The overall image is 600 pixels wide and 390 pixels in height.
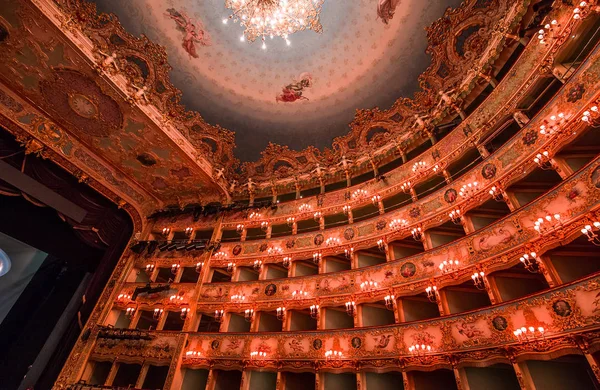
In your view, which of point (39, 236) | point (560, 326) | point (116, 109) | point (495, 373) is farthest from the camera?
point (39, 236)

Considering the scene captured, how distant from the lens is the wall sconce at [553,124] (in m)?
8.26

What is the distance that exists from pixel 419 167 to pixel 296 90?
7978 mm

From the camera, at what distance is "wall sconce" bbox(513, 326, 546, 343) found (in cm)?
673

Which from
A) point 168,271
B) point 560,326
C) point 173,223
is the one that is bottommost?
point 560,326

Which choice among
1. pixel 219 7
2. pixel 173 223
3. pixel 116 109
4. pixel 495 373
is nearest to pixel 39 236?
pixel 173 223

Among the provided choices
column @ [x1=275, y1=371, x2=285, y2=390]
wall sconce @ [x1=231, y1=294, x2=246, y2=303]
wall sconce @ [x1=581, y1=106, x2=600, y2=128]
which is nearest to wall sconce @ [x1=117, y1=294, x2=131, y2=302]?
wall sconce @ [x1=231, y1=294, x2=246, y2=303]

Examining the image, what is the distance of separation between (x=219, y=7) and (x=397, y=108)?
10304 mm

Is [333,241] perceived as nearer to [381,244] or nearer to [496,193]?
[381,244]

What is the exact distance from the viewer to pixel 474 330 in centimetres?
792

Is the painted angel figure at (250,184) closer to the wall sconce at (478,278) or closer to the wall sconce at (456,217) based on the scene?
the wall sconce at (456,217)

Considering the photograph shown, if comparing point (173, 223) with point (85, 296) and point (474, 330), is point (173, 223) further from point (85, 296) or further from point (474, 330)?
point (474, 330)

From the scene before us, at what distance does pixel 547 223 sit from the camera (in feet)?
25.0

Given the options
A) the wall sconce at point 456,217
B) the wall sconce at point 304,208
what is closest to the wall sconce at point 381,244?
the wall sconce at point 456,217

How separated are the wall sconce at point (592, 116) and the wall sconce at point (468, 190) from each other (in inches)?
131
